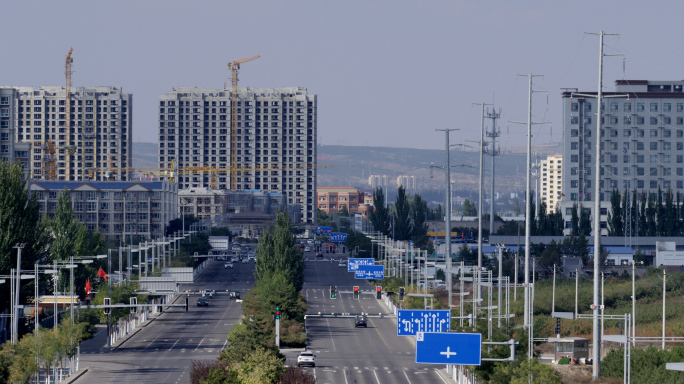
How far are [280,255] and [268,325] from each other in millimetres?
33039

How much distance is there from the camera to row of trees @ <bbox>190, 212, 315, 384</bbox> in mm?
49250

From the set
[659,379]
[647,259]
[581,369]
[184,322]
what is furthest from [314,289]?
[659,379]

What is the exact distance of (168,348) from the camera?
275 ft

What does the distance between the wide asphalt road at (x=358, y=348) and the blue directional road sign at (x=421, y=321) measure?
3881mm

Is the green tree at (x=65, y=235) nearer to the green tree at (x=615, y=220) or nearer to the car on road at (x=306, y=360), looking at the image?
the car on road at (x=306, y=360)

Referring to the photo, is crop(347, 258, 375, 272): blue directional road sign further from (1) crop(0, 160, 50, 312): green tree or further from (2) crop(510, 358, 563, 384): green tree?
(2) crop(510, 358, 563, 384): green tree

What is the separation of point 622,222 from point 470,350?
Answer: 124 m

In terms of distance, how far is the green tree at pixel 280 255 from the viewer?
104562 millimetres

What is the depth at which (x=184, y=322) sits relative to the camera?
348ft

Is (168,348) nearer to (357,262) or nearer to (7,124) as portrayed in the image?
(357,262)

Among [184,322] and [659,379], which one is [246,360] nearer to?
[659,379]

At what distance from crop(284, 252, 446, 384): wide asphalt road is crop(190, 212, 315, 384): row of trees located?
3.49m

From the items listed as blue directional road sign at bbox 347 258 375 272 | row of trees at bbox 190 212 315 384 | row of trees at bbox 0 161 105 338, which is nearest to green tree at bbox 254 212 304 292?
row of trees at bbox 190 212 315 384

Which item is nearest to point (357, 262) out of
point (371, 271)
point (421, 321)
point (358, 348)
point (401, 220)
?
point (371, 271)
